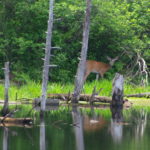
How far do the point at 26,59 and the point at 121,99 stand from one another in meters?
8.26

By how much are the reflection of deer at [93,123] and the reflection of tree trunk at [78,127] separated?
0.57ft

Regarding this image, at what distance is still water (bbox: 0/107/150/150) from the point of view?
14.6 m

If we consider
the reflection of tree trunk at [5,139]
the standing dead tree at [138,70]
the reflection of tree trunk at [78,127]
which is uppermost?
the standing dead tree at [138,70]

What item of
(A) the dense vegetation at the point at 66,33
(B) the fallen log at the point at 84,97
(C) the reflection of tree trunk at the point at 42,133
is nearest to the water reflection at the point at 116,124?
(B) the fallen log at the point at 84,97

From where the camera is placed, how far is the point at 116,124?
1878 centimetres

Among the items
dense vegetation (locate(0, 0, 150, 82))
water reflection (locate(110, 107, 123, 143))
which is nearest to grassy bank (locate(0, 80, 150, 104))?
dense vegetation (locate(0, 0, 150, 82))

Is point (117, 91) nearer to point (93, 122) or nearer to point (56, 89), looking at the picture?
point (56, 89)

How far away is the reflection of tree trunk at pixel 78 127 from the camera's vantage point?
1473cm

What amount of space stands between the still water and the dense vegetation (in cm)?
843

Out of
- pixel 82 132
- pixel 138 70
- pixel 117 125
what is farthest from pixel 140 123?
pixel 138 70

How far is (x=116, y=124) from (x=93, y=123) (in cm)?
73

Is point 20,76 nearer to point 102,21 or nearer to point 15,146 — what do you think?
point 102,21

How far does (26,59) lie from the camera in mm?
30953

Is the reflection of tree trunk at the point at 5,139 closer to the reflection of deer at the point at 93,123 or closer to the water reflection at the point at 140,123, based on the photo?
the reflection of deer at the point at 93,123
